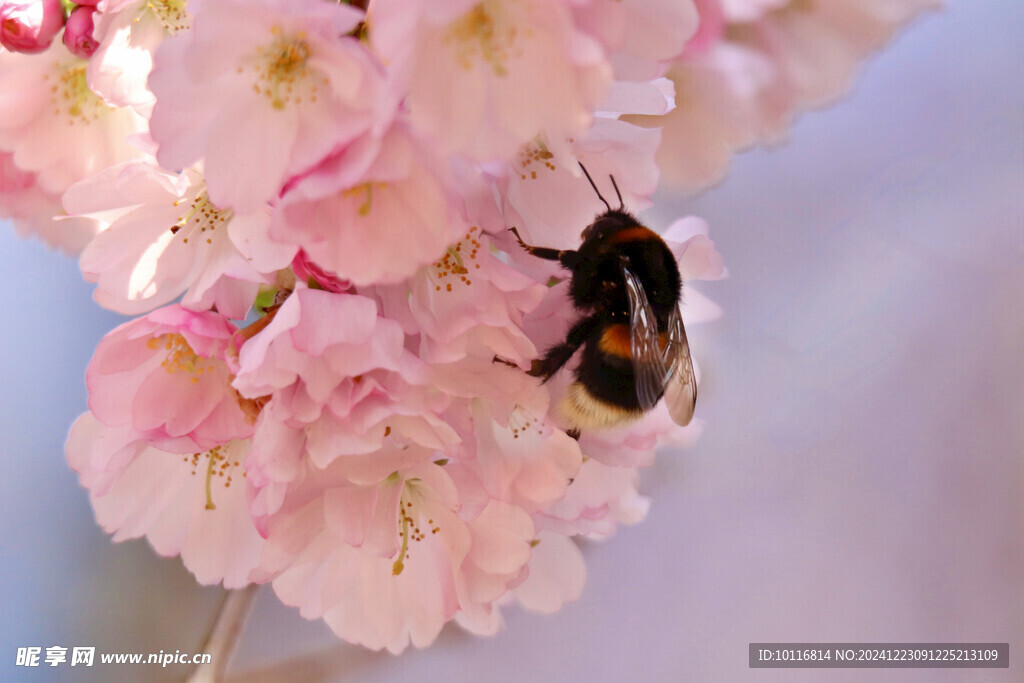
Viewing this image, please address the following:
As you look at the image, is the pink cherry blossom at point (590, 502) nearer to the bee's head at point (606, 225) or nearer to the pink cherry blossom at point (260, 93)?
the bee's head at point (606, 225)

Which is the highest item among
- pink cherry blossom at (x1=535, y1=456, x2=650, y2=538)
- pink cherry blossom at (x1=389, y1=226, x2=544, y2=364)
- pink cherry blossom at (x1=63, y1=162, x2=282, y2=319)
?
pink cherry blossom at (x1=63, y1=162, x2=282, y2=319)

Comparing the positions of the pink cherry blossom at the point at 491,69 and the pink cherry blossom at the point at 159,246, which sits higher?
the pink cherry blossom at the point at 491,69

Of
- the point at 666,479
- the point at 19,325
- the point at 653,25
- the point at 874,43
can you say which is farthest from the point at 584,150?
the point at 666,479

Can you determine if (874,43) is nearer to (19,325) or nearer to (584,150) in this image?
(584,150)

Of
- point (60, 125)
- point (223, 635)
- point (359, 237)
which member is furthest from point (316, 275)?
point (223, 635)

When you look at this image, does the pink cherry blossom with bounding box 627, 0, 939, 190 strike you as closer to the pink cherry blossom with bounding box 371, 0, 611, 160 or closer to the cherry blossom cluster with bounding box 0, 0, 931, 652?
the cherry blossom cluster with bounding box 0, 0, 931, 652

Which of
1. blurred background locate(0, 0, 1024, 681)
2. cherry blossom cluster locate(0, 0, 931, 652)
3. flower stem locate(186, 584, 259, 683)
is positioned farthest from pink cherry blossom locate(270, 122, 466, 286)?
blurred background locate(0, 0, 1024, 681)

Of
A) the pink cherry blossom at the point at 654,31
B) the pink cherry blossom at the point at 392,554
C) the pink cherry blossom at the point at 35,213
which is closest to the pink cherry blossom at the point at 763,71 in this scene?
the pink cherry blossom at the point at 654,31
